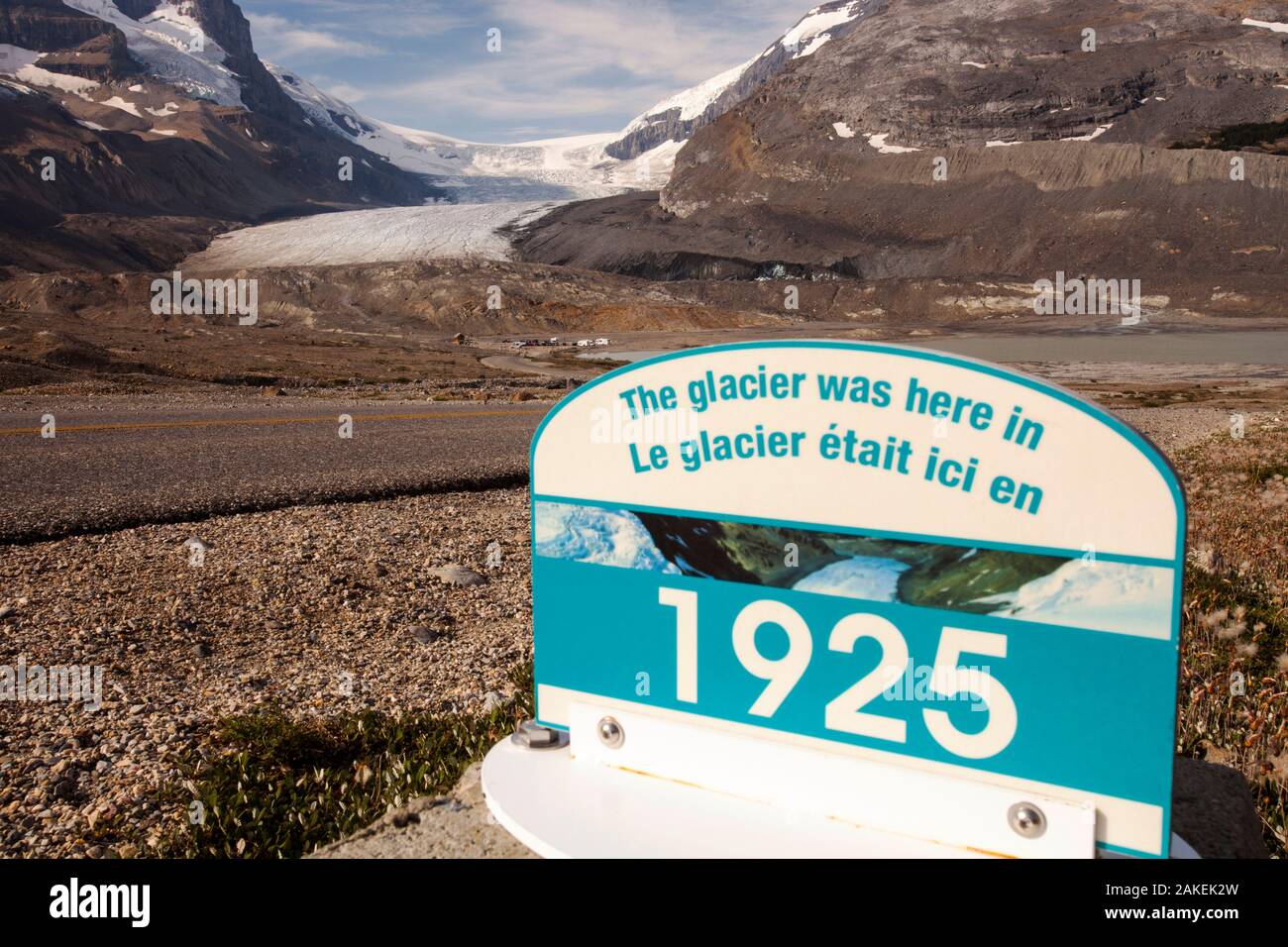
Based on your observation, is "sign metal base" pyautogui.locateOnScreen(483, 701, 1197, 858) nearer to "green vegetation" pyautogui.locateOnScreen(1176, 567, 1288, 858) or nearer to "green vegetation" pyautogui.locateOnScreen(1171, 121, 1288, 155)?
"green vegetation" pyautogui.locateOnScreen(1176, 567, 1288, 858)

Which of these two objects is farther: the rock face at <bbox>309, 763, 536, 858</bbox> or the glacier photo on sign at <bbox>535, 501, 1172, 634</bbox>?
the rock face at <bbox>309, 763, 536, 858</bbox>

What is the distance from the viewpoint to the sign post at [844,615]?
215cm

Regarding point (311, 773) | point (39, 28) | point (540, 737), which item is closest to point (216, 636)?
point (311, 773)

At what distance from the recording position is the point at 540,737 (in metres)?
2.98

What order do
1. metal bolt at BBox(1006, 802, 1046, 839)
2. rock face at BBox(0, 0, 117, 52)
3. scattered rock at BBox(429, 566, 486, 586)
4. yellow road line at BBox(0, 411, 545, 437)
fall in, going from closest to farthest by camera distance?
metal bolt at BBox(1006, 802, 1046, 839) < scattered rock at BBox(429, 566, 486, 586) < yellow road line at BBox(0, 411, 545, 437) < rock face at BBox(0, 0, 117, 52)

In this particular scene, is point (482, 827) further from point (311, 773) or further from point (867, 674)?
point (311, 773)

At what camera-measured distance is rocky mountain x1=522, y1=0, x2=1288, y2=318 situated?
294 ft

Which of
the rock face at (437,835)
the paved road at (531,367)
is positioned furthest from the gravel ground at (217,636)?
the paved road at (531,367)

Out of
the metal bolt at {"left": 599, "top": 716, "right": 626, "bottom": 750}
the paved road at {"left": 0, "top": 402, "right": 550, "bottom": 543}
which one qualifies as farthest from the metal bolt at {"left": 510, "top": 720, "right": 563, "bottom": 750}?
the paved road at {"left": 0, "top": 402, "right": 550, "bottom": 543}

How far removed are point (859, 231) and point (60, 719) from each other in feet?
351

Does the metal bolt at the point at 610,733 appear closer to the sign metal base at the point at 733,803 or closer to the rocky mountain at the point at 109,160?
the sign metal base at the point at 733,803

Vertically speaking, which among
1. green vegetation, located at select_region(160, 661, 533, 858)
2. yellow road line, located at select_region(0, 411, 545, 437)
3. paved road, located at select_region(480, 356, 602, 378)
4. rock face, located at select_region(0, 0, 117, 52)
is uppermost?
rock face, located at select_region(0, 0, 117, 52)

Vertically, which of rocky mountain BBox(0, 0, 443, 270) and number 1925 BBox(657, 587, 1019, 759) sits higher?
rocky mountain BBox(0, 0, 443, 270)

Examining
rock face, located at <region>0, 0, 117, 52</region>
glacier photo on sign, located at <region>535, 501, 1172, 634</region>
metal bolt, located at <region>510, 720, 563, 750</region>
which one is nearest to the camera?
glacier photo on sign, located at <region>535, 501, 1172, 634</region>
